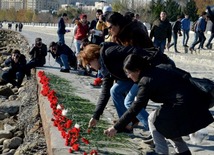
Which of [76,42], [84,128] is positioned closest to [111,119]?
[84,128]

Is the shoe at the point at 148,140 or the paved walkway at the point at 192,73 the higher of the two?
the shoe at the point at 148,140

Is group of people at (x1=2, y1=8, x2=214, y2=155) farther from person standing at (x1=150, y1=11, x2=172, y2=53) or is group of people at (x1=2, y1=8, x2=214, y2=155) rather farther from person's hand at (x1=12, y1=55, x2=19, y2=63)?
person's hand at (x1=12, y1=55, x2=19, y2=63)

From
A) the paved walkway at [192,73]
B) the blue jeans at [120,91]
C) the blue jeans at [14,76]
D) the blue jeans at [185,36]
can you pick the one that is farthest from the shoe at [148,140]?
the blue jeans at [185,36]

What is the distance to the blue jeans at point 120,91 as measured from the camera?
19.8 ft

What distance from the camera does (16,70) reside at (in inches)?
543

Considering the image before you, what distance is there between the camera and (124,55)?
532 centimetres

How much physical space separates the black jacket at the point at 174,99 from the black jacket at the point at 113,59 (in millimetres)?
744

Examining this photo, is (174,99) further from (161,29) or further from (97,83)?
(161,29)

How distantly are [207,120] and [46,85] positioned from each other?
5.84 m

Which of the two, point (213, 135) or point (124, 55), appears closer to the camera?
point (124, 55)

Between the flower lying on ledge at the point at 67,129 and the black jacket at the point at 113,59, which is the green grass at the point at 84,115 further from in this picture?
the black jacket at the point at 113,59

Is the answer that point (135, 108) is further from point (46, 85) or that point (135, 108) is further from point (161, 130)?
point (46, 85)

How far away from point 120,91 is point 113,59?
844 millimetres

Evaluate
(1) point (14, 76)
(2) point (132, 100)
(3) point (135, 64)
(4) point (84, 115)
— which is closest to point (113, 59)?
(2) point (132, 100)
